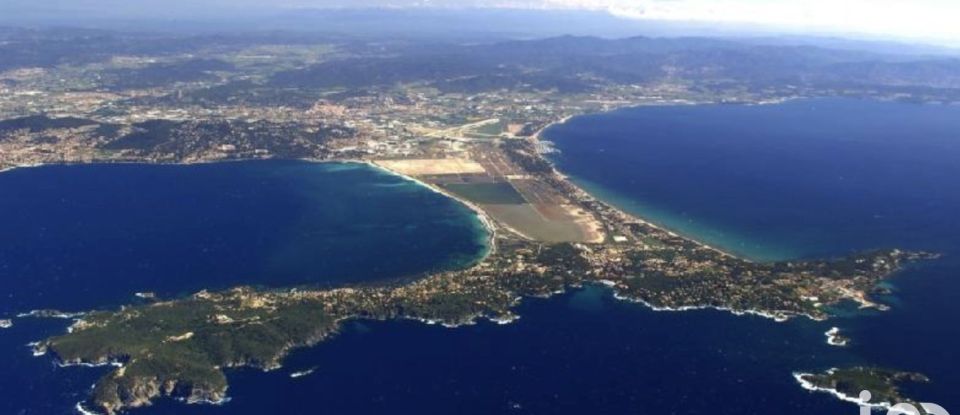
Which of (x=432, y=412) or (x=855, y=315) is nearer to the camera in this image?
(x=432, y=412)

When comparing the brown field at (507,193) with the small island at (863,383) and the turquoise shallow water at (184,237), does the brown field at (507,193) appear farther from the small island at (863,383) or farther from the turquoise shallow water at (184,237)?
the small island at (863,383)

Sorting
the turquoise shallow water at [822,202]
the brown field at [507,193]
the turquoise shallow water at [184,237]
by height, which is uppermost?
the turquoise shallow water at [822,202]

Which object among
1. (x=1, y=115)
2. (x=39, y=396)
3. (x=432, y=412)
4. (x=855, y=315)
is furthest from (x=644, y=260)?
(x=1, y=115)

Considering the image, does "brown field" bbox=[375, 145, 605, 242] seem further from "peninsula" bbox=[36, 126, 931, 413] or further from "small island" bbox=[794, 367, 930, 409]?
"small island" bbox=[794, 367, 930, 409]

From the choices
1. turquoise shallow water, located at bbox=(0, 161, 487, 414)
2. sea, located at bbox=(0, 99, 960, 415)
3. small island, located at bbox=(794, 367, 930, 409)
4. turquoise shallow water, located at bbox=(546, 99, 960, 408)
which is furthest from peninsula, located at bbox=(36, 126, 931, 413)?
small island, located at bbox=(794, 367, 930, 409)

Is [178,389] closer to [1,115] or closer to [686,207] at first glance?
[686,207]

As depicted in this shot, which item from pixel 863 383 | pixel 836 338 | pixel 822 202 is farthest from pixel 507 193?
pixel 863 383

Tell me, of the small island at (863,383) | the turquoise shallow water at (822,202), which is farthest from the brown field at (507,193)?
the small island at (863,383)

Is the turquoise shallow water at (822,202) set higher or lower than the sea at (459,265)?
higher
